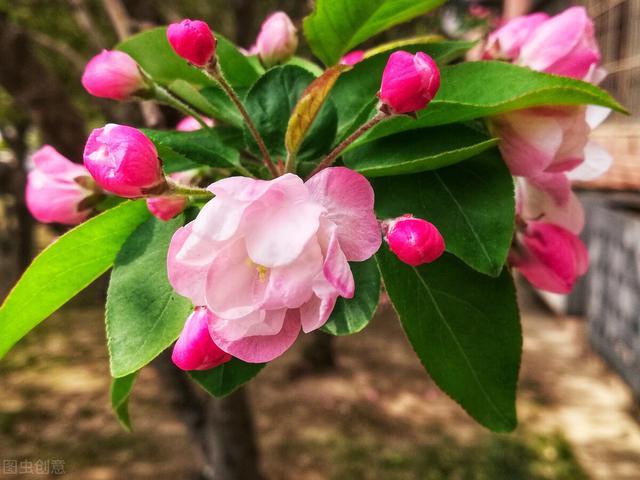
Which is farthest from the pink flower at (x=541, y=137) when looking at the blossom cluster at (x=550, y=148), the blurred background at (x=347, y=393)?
the blurred background at (x=347, y=393)

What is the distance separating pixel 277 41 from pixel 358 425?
3.01m

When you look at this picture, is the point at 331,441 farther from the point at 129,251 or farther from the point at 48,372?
the point at 129,251

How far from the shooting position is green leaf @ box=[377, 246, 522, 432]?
17.5 inches

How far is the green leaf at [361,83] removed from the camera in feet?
1.53

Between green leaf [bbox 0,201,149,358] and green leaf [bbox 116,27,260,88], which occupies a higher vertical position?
green leaf [bbox 116,27,260,88]

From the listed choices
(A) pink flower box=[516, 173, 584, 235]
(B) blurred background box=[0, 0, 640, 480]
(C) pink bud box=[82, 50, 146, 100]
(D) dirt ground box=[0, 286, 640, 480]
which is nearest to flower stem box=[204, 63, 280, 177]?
(C) pink bud box=[82, 50, 146, 100]

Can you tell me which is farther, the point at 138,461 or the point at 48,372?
the point at 48,372

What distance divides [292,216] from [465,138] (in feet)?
0.53

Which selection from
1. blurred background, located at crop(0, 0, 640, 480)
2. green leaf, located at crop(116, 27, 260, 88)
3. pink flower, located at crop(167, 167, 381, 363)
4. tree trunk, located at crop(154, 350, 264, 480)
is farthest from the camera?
blurred background, located at crop(0, 0, 640, 480)

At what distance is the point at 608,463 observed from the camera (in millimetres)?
2852

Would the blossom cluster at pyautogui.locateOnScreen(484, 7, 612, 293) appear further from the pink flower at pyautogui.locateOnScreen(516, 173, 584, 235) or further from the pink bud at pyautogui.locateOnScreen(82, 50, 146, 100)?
the pink bud at pyautogui.locateOnScreen(82, 50, 146, 100)

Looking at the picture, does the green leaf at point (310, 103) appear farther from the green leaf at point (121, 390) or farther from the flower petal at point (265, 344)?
the green leaf at point (121, 390)

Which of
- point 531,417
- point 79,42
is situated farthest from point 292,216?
point 79,42

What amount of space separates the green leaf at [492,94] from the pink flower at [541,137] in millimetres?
16
